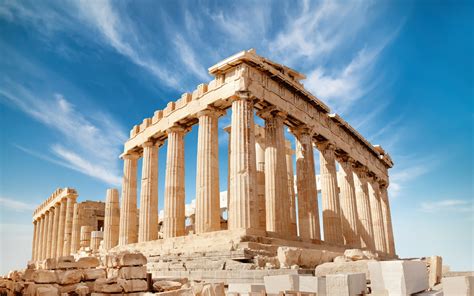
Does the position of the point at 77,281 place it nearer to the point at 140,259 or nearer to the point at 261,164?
the point at 140,259

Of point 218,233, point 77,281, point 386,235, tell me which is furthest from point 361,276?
point 386,235

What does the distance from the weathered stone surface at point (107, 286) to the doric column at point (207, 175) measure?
995 centimetres

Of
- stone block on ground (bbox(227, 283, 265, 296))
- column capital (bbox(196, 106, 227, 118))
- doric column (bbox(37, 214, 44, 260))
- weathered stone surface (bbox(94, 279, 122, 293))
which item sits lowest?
stone block on ground (bbox(227, 283, 265, 296))

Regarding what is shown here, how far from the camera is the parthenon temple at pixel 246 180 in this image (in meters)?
17.3

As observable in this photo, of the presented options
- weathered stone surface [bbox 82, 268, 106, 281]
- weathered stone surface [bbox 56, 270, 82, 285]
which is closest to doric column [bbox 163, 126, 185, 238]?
weathered stone surface [bbox 82, 268, 106, 281]

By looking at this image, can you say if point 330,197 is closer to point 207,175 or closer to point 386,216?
point 207,175

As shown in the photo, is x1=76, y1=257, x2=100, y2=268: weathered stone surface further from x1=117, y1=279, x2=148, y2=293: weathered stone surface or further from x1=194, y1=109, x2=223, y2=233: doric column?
x1=194, y1=109, x2=223, y2=233: doric column

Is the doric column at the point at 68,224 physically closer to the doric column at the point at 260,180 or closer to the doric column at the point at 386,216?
the doric column at the point at 260,180

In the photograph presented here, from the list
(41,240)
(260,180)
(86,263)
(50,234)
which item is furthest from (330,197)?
(41,240)

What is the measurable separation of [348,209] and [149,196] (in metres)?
14.0

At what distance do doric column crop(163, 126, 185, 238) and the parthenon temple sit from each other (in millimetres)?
60

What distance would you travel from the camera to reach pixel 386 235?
37188 mm

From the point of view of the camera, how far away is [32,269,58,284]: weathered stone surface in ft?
36.1

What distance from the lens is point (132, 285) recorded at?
412 inches
